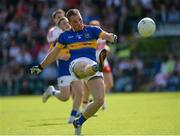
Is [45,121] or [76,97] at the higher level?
[76,97]

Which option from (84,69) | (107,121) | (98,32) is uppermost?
(98,32)

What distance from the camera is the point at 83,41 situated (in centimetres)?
1284

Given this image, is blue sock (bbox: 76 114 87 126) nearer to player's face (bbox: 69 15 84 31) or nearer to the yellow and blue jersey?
the yellow and blue jersey

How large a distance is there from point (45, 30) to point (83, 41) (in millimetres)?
21365

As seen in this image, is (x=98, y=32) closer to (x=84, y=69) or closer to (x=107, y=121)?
(x=84, y=69)

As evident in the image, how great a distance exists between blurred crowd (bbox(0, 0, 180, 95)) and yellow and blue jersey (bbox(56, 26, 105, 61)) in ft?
58.2

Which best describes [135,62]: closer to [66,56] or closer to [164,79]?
[164,79]

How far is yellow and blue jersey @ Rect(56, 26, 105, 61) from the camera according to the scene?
12.7 m

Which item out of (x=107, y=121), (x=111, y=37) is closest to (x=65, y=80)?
(x=107, y=121)

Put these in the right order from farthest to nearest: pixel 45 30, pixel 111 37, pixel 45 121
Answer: pixel 45 30 < pixel 45 121 < pixel 111 37

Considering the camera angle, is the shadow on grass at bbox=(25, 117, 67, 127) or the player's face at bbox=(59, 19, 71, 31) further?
the player's face at bbox=(59, 19, 71, 31)

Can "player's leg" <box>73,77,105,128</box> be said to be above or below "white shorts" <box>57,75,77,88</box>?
above

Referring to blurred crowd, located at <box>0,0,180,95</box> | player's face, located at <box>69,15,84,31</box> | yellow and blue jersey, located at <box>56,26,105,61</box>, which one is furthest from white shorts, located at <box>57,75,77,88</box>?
blurred crowd, located at <box>0,0,180,95</box>

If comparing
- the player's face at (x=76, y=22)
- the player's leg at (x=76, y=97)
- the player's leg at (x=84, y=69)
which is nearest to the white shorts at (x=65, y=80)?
the player's leg at (x=76, y=97)
